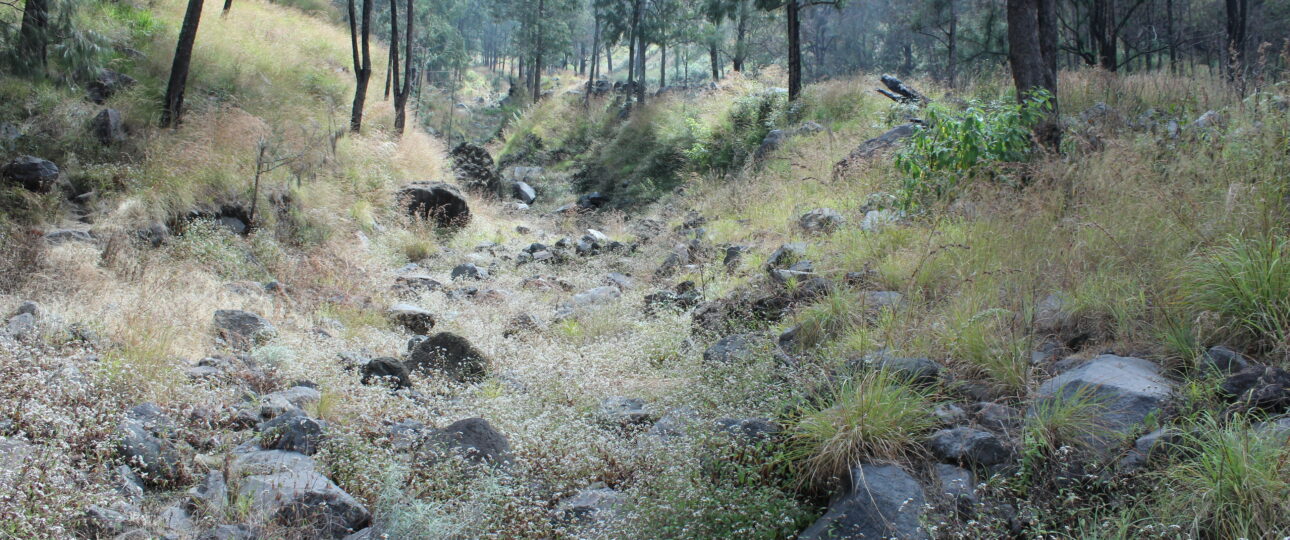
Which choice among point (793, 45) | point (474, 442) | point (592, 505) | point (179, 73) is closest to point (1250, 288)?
point (592, 505)

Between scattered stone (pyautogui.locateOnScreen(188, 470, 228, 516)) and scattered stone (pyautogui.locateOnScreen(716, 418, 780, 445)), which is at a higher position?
scattered stone (pyautogui.locateOnScreen(716, 418, 780, 445))

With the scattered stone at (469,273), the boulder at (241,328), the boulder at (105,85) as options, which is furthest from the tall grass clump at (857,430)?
the boulder at (105,85)

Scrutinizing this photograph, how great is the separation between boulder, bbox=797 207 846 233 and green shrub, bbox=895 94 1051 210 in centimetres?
90

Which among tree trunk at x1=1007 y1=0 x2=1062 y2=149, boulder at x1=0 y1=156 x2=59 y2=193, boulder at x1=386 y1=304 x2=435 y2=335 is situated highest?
tree trunk at x1=1007 y1=0 x2=1062 y2=149

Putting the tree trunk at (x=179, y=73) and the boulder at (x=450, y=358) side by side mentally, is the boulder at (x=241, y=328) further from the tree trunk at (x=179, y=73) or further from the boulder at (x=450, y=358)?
the tree trunk at (x=179, y=73)

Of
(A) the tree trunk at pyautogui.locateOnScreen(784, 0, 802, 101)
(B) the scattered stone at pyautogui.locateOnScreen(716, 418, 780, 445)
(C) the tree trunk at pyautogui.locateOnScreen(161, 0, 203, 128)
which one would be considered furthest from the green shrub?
(A) the tree trunk at pyautogui.locateOnScreen(784, 0, 802, 101)

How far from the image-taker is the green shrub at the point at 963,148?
21.9 ft

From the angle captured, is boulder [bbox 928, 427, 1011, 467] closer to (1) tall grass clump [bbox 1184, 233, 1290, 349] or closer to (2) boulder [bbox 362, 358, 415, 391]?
(1) tall grass clump [bbox 1184, 233, 1290, 349]

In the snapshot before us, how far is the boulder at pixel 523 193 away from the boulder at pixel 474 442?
17.0 meters

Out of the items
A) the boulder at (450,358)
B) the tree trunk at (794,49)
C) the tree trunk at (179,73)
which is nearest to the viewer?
the boulder at (450,358)

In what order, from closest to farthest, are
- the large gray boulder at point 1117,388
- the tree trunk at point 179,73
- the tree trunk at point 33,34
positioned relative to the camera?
the large gray boulder at point 1117,388 → the tree trunk at point 33,34 → the tree trunk at point 179,73

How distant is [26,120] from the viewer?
9.45m

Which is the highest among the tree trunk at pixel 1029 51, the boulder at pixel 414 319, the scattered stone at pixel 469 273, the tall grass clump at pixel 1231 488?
the tree trunk at pixel 1029 51

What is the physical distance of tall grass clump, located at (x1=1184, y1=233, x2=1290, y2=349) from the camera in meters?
3.35
